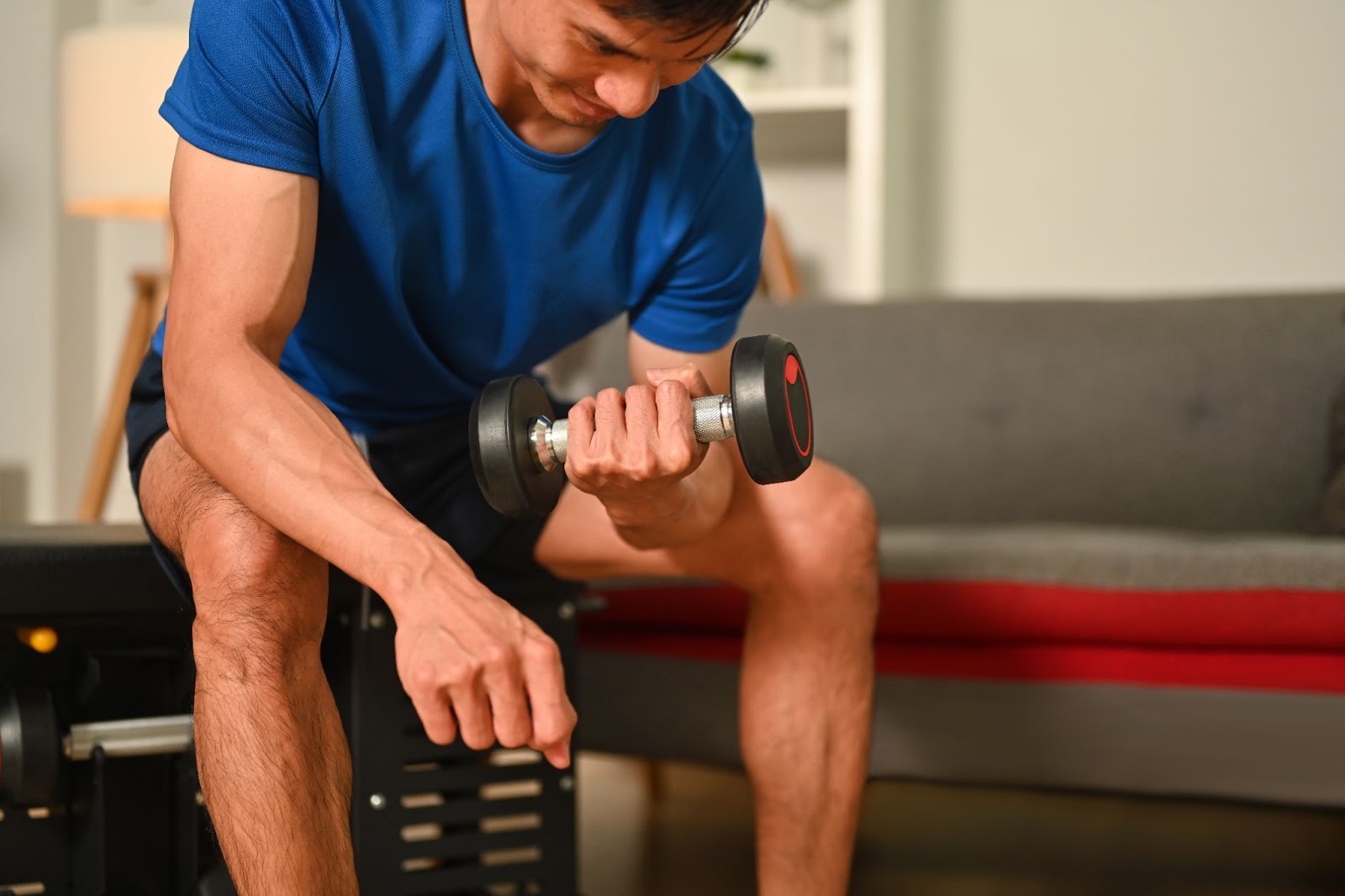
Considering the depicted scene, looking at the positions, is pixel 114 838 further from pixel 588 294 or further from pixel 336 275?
pixel 588 294

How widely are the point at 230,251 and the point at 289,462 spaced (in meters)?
0.16

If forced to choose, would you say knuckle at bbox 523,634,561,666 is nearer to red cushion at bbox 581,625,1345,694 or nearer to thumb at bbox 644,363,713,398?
thumb at bbox 644,363,713,398

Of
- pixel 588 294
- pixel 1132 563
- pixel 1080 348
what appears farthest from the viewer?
pixel 1080 348

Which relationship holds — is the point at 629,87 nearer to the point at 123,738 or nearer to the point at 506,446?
the point at 506,446

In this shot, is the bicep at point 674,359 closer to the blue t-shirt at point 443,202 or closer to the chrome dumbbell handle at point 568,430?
the blue t-shirt at point 443,202

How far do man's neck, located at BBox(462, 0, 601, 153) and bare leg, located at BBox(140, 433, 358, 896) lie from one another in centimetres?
37

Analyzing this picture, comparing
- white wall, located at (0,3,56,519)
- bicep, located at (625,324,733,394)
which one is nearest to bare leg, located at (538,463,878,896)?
bicep, located at (625,324,733,394)

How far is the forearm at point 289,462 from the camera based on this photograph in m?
0.79

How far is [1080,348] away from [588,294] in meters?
1.10

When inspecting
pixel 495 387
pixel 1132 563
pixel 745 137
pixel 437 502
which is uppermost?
pixel 745 137

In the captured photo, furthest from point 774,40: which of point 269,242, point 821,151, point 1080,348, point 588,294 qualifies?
point 269,242

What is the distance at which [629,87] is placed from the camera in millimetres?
→ 882

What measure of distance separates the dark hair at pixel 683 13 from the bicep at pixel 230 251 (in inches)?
10.3

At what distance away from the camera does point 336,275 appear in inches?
40.8
